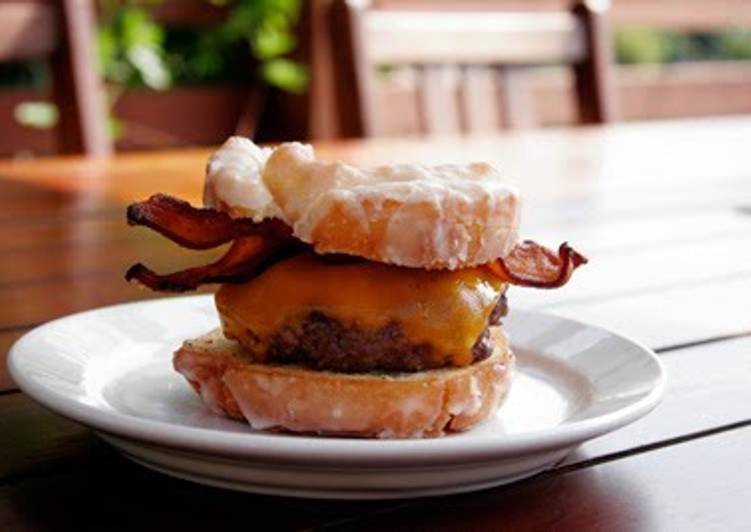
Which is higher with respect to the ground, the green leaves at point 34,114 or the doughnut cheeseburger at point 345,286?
the doughnut cheeseburger at point 345,286

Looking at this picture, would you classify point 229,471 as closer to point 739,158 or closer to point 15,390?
point 15,390

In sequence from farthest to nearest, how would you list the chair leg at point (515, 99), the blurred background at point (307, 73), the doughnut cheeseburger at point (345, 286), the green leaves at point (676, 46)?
the green leaves at point (676, 46), the chair leg at point (515, 99), the blurred background at point (307, 73), the doughnut cheeseburger at point (345, 286)

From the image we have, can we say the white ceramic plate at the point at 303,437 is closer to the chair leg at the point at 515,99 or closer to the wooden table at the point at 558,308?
the wooden table at the point at 558,308

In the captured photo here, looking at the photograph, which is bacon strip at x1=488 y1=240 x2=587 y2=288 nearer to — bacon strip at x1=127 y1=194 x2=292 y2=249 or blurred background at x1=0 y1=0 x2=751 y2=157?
bacon strip at x1=127 y1=194 x2=292 y2=249

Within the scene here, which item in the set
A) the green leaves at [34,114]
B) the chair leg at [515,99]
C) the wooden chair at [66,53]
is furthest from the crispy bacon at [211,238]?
the green leaves at [34,114]

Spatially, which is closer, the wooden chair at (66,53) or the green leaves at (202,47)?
the wooden chair at (66,53)

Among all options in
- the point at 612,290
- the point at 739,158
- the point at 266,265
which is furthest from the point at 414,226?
the point at 739,158

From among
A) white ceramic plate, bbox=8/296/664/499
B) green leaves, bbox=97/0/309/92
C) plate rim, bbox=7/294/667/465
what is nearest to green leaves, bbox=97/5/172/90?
green leaves, bbox=97/0/309/92
